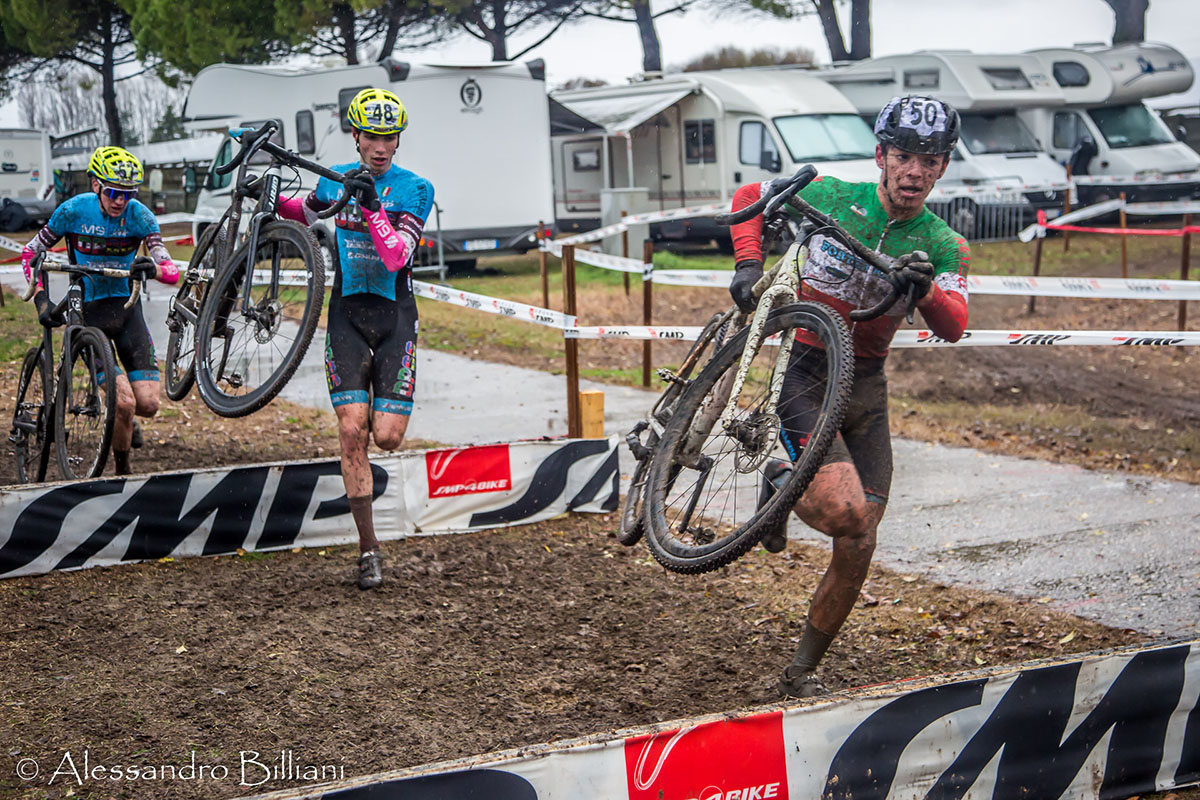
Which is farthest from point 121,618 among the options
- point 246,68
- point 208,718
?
point 246,68

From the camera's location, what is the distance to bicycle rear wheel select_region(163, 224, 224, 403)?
6.29 meters

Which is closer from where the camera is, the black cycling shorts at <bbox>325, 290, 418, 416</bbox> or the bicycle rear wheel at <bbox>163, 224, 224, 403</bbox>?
the black cycling shorts at <bbox>325, 290, 418, 416</bbox>

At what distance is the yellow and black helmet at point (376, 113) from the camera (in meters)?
5.70

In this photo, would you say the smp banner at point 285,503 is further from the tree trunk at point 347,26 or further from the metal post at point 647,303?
the tree trunk at point 347,26

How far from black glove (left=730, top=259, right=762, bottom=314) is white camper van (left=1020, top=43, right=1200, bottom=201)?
20.0 meters

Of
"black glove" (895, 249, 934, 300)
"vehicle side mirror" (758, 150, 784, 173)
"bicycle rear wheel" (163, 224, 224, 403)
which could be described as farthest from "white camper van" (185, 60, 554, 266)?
"black glove" (895, 249, 934, 300)

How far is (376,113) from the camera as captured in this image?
573cm

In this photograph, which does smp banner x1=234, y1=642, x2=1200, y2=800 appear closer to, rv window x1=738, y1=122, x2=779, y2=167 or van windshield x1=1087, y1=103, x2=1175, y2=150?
rv window x1=738, y1=122, x2=779, y2=167

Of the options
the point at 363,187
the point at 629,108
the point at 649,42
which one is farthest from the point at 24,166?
the point at 363,187

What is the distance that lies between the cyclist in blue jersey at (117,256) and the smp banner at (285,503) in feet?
2.94

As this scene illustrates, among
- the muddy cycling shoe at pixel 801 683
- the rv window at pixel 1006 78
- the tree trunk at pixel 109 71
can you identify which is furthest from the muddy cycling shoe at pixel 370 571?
the tree trunk at pixel 109 71

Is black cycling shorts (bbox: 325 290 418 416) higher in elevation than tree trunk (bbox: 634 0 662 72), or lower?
lower

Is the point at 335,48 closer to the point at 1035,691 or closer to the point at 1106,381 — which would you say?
the point at 1106,381

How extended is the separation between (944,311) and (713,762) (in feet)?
6.17
